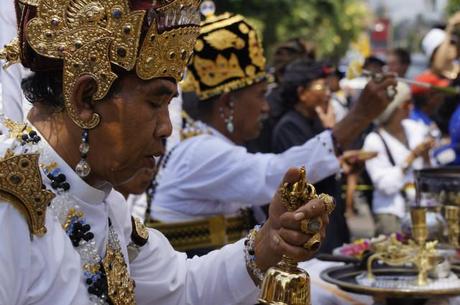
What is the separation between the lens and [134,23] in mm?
1771

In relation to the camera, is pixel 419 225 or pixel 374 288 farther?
pixel 419 225

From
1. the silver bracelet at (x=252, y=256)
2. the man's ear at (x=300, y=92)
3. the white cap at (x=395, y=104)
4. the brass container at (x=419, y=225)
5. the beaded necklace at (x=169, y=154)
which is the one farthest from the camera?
the white cap at (x=395, y=104)

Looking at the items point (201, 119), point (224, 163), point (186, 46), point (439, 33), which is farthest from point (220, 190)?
point (439, 33)

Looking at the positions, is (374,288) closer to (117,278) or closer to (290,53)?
(117,278)

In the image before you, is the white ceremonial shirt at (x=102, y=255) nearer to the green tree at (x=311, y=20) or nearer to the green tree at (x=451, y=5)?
the green tree at (x=451, y=5)

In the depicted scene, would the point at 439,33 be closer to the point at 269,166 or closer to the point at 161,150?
the point at 269,166

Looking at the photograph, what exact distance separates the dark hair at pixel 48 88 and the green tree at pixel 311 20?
1472cm

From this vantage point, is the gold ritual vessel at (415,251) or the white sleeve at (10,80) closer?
the white sleeve at (10,80)

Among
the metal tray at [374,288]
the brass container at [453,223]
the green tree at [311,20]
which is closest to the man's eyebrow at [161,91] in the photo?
the metal tray at [374,288]

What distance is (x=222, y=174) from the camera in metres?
3.56

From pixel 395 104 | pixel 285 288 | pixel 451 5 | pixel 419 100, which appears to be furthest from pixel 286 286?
pixel 451 5

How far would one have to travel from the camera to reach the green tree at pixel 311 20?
1869cm

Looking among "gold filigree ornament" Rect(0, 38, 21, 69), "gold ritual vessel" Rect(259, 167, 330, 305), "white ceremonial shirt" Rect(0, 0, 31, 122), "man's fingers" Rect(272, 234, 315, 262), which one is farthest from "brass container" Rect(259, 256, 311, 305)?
"white ceremonial shirt" Rect(0, 0, 31, 122)

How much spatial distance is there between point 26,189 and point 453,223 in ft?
6.82
